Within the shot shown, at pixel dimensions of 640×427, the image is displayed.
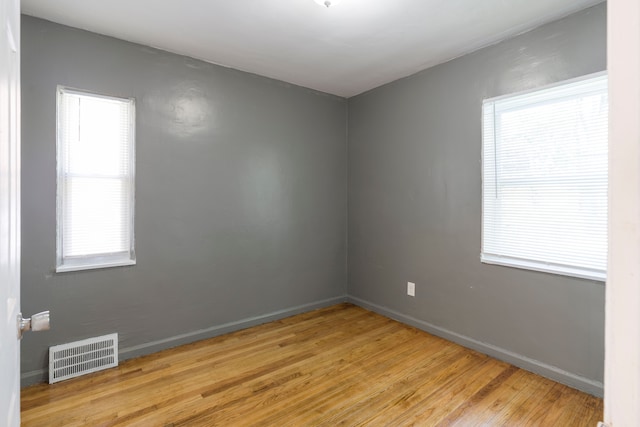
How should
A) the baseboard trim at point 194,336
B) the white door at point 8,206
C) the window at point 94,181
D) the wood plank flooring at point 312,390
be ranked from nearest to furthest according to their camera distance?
the white door at point 8,206, the wood plank flooring at point 312,390, the baseboard trim at point 194,336, the window at point 94,181

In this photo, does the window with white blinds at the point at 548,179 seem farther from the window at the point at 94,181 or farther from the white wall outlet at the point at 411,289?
the window at the point at 94,181

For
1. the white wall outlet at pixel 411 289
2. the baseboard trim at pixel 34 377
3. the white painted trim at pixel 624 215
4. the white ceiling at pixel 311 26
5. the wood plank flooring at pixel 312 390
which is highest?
the white ceiling at pixel 311 26

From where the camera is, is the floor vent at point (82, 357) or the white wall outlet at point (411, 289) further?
the white wall outlet at point (411, 289)

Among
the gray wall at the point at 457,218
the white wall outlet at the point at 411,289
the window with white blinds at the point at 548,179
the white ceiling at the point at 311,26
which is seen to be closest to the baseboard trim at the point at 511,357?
the gray wall at the point at 457,218

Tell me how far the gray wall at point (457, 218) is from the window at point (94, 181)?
240 cm

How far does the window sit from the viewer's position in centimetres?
232

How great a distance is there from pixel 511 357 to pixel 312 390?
5.23 feet

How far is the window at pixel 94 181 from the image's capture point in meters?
2.32

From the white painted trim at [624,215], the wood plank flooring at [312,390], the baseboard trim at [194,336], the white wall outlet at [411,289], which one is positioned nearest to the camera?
the white painted trim at [624,215]

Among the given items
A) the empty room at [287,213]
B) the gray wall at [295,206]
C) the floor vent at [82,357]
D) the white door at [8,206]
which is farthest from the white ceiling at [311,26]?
the floor vent at [82,357]

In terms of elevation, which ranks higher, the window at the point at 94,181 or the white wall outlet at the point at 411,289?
the window at the point at 94,181

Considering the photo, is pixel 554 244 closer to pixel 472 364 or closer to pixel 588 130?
pixel 588 130

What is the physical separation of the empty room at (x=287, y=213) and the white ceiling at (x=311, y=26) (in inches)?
0.8

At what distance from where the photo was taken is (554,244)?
7.54ft
